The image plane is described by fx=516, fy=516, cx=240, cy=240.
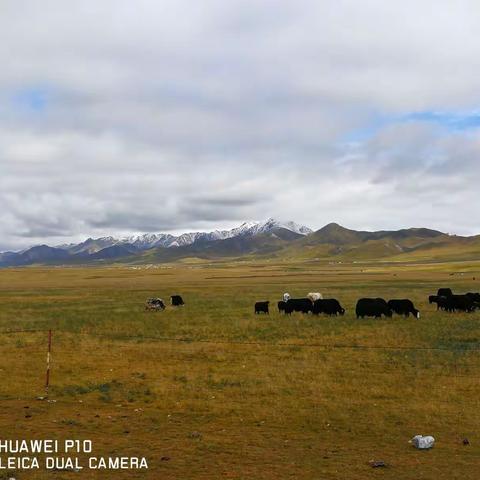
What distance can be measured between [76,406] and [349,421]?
7610 millimetres

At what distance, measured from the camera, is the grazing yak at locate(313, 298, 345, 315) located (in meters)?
35.3

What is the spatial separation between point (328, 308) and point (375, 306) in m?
3.27

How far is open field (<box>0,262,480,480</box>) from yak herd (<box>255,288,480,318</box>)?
4.61 metres

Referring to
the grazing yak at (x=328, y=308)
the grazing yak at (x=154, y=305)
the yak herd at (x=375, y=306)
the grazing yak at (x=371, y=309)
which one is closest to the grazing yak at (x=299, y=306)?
the yak herd at (x=375, y=306)

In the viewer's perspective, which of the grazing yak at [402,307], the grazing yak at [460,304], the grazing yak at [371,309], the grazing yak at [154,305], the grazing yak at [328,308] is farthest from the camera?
the grazing yak at [154,305]

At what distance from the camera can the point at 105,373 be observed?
18922mm

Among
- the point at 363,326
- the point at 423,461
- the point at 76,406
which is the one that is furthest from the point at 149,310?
the point at 423,461

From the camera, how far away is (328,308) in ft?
116

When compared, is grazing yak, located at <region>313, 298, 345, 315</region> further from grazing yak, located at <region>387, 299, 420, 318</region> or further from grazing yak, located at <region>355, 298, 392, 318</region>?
grazing yak, located at <region>387, 299, 420, 318</region>

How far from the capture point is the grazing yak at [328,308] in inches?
1389

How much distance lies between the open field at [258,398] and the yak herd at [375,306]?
4.61 metres

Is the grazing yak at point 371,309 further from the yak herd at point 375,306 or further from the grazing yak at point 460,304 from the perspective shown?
the grazing yak at point 460,304

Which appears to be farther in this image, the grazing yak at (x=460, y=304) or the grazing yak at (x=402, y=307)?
the grazing yak at (x=460, y=304)

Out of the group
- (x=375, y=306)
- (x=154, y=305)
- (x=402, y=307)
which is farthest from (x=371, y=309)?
(x=154, y=305)
